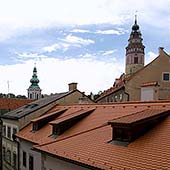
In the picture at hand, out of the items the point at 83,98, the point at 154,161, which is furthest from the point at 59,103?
the point at 154,161

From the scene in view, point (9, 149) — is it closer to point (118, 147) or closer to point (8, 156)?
point (8, 156)

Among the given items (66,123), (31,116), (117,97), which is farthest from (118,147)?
(117,97)

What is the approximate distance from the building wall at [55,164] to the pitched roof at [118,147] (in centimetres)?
48

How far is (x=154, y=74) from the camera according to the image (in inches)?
1651

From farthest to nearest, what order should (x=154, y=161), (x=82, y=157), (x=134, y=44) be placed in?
1. (x=134, y=44)
2. (x=82, y=157)
3. (x=154, y=161)

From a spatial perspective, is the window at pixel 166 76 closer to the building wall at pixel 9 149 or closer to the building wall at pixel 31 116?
the building wall at pixel 31 116

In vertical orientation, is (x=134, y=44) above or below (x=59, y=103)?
above

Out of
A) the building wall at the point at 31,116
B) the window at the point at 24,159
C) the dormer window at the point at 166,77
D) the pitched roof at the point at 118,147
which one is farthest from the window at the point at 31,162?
the dormer window at the point at 166,77

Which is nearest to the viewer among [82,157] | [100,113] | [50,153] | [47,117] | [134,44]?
[82,157]

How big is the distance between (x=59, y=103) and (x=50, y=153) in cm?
1668

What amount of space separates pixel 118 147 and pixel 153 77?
100 ft

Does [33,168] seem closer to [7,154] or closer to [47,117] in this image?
[47,117]

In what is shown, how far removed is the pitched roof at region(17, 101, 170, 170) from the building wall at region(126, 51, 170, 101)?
22511 mm

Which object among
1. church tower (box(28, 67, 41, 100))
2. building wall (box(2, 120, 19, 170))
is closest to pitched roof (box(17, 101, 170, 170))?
building wall (box(2, 120, 19, 170))
